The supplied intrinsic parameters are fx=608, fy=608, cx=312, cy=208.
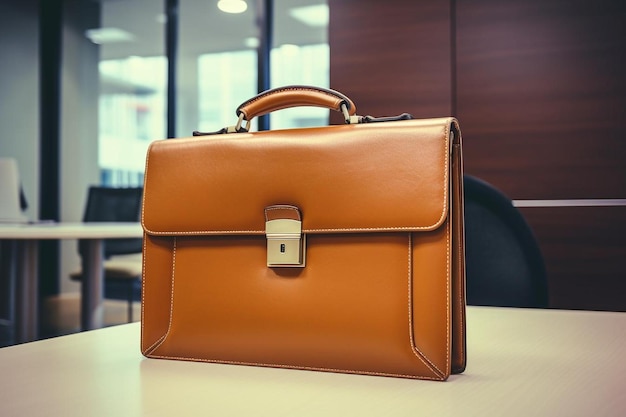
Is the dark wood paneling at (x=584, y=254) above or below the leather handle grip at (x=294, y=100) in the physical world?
below

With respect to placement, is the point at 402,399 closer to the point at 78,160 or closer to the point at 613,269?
the point at 613,269

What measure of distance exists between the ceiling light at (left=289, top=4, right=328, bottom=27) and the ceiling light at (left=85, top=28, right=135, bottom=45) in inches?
68.4

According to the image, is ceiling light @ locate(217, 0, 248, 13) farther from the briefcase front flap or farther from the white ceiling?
the briefcase front flap

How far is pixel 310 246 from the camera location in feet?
1.86

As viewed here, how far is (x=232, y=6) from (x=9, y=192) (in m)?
2.92

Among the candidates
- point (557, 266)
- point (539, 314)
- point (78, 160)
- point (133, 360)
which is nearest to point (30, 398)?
point (133, 360)

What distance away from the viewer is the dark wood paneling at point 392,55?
2779 mm

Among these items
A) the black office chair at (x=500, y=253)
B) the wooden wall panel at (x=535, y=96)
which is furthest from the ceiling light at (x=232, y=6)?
the black office chair at (x=500, y=253)

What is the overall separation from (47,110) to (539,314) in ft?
17.8

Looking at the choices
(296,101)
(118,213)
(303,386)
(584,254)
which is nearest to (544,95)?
(584,254)

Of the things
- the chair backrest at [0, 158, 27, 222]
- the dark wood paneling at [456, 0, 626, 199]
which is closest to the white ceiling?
the dark wood paneling at [456, 0, 626, 199]

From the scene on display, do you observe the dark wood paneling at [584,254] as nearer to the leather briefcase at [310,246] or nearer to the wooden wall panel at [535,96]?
the wooden wall panel at [535,96]

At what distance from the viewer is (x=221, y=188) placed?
607mm

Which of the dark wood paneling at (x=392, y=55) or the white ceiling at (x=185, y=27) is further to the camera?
the white ceiling at (x=185, y=27)
